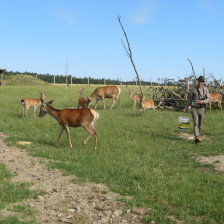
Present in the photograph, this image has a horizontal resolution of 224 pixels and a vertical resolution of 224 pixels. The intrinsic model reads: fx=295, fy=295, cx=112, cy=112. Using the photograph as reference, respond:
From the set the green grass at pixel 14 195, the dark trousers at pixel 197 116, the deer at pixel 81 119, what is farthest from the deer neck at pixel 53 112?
the dark trousers at pixel 197 116

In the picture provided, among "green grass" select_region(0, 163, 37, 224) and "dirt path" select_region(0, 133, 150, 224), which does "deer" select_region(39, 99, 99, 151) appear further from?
"green grass" select_region(0, 163, 37, 224)

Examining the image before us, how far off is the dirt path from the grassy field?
10.9 inches

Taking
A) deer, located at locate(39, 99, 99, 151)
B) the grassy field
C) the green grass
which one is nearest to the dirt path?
the green grass

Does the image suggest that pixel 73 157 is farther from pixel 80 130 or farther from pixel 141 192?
pixel 80 130

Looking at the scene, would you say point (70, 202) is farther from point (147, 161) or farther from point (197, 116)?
point (197, 116)

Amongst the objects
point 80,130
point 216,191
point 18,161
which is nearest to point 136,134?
point 80,130

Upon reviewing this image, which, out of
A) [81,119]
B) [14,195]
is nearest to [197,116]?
[81,119]

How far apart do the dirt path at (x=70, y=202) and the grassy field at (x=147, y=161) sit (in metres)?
0.28

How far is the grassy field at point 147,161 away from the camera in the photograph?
5.36 meters

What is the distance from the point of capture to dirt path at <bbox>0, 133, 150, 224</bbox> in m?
4.91

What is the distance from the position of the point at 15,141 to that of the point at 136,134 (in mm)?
4720

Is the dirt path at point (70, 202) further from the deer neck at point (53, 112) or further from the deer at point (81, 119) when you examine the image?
the deer neck at point (53, 112)

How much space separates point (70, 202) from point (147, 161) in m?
3.33

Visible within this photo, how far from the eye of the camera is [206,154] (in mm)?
9328
